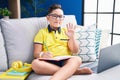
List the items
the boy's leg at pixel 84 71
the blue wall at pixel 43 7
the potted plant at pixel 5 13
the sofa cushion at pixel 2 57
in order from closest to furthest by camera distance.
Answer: the boy's leg at pixel 84 71
the sofa cushion at pixel 2 57
the potted plant at pixel 5 13
the blue wall at pixel 43 7

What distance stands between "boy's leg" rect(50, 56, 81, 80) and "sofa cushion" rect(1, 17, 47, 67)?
0.45 m

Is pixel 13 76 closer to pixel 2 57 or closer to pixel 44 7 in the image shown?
pixel 2 57

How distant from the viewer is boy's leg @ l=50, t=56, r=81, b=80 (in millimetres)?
1279

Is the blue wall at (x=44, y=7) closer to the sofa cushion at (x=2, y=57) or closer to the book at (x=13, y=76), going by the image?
the sofa cushion at (x=2, y=57)

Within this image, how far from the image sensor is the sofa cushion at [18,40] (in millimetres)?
1684

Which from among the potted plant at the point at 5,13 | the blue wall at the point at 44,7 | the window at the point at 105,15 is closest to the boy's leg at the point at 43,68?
the potted plant at the point at 5,13

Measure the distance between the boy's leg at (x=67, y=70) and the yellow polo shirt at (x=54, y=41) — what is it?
25 cm

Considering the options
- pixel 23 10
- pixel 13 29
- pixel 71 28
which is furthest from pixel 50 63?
pixel 23 10

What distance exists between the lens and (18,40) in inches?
66.8

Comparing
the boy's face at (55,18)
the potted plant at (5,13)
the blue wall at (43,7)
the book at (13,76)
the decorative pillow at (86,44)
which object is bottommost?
the book at (13,76)

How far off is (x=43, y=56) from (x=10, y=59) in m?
0.33

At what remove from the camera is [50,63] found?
4.79ft

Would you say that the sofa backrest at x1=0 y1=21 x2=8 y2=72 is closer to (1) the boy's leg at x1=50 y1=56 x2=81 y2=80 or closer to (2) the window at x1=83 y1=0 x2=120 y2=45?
(1) the boy's leg at x1=50 y1=56 x2=81 y2=80

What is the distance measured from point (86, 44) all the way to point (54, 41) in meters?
0.32
